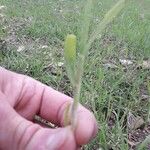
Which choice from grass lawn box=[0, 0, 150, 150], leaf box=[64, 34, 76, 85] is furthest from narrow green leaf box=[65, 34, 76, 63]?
grass lawn box=[0, 0, 150, 150]

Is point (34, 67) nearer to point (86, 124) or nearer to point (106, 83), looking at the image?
point (106, 83)

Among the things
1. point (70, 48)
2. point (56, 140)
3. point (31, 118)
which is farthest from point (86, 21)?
point (31, 118)

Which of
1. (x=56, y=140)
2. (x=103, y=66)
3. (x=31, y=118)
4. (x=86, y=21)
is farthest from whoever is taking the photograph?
(x=103, y=66)

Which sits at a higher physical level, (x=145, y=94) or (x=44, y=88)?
(x=44, y=88)

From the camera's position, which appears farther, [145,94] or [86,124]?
[145,94]

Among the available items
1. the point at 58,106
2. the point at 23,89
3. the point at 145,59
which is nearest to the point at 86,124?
the point at 58,106

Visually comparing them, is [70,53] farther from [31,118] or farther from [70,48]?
[31,118]

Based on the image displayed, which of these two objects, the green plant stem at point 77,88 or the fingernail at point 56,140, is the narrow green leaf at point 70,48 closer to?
the green plant stem at point 77,88

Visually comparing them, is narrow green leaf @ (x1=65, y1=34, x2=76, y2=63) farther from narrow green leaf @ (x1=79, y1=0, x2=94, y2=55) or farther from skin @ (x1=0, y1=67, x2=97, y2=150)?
skin @ (x1=0, y1=67, x2=97, y2=150)
